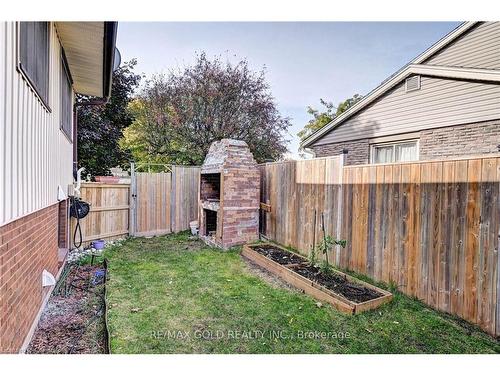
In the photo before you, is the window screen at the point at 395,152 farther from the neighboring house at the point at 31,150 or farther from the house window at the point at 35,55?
the house window at the point at 35,55

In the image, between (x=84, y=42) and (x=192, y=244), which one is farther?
(x=192, y=244)

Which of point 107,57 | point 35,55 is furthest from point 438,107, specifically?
point 35,55

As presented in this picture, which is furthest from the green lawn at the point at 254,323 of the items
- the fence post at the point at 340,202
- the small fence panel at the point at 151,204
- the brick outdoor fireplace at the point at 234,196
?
the small fence panel at the point at 151,204

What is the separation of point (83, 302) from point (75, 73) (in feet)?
13.3

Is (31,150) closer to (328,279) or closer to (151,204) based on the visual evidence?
(328,279)

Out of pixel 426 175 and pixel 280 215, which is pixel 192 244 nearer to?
pixel 280 215

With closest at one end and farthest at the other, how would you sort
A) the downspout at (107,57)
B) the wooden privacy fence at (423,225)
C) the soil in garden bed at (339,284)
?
the wooden privacy fence at (423,225)
the downspout at (107,57)
the soil in garden bed at (339,284)

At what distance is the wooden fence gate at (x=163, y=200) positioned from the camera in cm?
749

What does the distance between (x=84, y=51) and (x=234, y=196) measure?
3.66m

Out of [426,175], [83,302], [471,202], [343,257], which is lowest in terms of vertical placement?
[83,302]

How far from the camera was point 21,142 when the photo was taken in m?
2.45

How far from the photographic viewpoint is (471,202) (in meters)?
2.92

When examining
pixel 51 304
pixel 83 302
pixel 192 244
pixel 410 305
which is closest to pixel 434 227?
pixel 410 305

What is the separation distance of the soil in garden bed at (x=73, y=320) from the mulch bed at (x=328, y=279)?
2595mm
